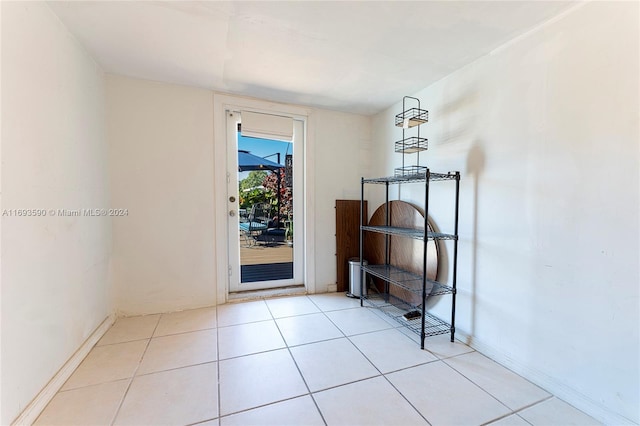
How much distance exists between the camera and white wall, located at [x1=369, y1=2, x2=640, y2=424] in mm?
1172

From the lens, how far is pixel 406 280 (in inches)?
88.3

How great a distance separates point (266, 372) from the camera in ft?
5.04

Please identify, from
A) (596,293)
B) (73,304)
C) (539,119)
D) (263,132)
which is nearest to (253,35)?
(263,132)

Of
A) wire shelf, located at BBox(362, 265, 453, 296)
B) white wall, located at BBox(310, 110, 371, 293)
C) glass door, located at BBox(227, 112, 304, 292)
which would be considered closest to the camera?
wire shelf, located at BBox(362, 265, 453, 296)

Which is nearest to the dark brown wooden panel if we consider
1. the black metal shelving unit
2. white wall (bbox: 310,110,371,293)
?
white wall (bbox: 310,110,371,293)

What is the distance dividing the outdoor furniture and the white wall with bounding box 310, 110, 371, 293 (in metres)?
0.56

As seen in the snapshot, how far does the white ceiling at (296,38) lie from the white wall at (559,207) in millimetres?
264

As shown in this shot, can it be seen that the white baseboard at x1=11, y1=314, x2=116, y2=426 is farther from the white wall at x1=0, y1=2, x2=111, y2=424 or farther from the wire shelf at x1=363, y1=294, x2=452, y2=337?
the wire shelf at x1=363, y1=294, x2=452, y2=337

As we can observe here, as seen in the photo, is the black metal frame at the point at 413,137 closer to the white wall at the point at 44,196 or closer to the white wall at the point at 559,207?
the white wall at the point at 559,207

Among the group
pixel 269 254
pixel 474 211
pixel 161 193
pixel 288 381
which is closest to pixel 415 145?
pixel 474 211

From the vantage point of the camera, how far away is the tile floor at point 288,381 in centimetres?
123

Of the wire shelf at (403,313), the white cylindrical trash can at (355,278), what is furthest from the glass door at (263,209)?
the wire shelf at (403,313)

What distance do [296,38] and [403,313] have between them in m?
2.31

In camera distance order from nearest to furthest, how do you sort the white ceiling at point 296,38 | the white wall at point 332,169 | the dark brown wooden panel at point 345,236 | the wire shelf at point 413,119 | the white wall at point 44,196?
the white wall at point 44,196 < the white ceiling at point 296,38 < the wire shelf at point 413,119 < the white wall at point 332,169 < the dark brown wooden panel at point 345,236
